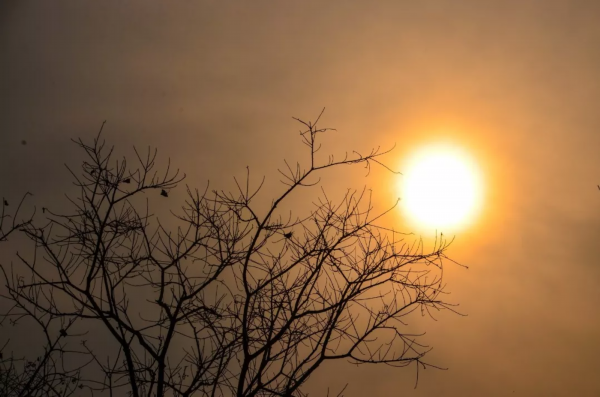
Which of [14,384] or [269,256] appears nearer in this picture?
[269,256]

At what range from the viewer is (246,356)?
20.5ft

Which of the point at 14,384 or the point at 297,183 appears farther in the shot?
the point at 14,384

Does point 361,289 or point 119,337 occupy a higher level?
point 361,289

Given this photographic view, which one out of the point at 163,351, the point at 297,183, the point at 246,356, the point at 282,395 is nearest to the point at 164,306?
the point at 163,351

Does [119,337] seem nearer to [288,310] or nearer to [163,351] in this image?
[163,351]

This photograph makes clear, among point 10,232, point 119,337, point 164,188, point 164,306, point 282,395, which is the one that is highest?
point 164,188

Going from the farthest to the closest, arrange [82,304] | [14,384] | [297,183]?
1. [14,384]
2. [297,183]
3. [82,304]

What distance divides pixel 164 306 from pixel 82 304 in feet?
2.83

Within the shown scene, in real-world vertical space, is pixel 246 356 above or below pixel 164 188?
below

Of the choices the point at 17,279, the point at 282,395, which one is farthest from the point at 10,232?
→ the point at 282,395

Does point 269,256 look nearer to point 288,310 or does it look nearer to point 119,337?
point 288,310

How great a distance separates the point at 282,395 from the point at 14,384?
3641 millimetres

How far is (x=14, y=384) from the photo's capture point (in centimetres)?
731

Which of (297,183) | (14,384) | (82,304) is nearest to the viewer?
(82,304)
